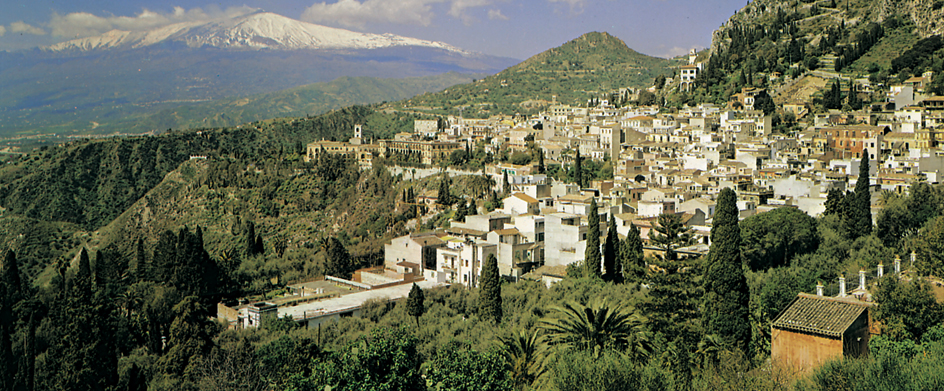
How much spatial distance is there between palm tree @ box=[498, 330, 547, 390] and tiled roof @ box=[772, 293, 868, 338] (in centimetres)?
552

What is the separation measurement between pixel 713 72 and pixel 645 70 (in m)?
68.1

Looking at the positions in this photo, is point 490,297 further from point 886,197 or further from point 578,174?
point 578,174

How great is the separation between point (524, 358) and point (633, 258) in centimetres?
1119

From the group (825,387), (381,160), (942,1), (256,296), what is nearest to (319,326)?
(256,296)

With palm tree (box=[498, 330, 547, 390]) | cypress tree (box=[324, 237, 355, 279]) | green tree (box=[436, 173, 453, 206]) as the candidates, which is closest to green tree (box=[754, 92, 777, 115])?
green tree (box=[436, 173, 453, 206])

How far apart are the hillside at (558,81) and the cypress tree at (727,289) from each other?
281 ft

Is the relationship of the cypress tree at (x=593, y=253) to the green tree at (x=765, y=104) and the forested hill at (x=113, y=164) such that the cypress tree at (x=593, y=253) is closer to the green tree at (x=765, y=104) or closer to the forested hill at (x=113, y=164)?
the green tree at (x=765, y=104)

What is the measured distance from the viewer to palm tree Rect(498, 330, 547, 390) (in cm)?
1838

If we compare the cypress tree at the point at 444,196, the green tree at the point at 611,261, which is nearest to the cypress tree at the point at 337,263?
the green tree at the point at 611,261

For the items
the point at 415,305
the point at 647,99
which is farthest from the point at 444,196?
the point at 647,99

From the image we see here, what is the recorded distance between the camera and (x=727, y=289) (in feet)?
63.3

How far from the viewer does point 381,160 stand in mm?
65688

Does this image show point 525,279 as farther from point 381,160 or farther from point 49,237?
point 49,237

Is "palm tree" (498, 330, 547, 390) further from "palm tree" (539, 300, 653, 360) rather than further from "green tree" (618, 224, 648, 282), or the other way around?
"green tree" (618, 224, 648, 282)
